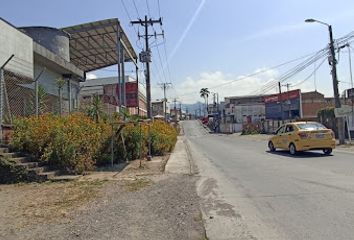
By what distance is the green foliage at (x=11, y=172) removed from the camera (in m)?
12.3

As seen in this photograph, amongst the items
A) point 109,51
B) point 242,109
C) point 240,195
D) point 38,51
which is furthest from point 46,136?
point 242,109

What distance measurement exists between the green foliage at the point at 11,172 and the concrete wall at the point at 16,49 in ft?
22.1

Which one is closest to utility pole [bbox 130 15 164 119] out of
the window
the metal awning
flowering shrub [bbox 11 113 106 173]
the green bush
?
the metal awning

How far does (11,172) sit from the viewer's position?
12336 mm

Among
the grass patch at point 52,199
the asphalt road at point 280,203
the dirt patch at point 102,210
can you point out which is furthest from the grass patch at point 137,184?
the asphalt road at point 280,203

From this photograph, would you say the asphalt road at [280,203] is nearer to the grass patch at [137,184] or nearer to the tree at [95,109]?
the grass patch at [137,184]

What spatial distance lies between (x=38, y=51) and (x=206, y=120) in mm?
116779

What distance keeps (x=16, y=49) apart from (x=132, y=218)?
1418cm

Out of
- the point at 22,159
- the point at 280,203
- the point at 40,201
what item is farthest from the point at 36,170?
the point at 280,203

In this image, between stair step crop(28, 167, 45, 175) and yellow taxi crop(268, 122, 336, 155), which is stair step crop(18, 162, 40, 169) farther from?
yellow taxi crop(268, 122, 336, 155)

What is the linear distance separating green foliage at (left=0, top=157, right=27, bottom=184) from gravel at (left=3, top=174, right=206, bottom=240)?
275 centimetres

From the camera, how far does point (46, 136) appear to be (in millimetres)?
13664

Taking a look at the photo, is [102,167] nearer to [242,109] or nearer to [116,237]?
[116,237]

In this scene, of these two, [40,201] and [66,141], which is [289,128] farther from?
[40,201]
